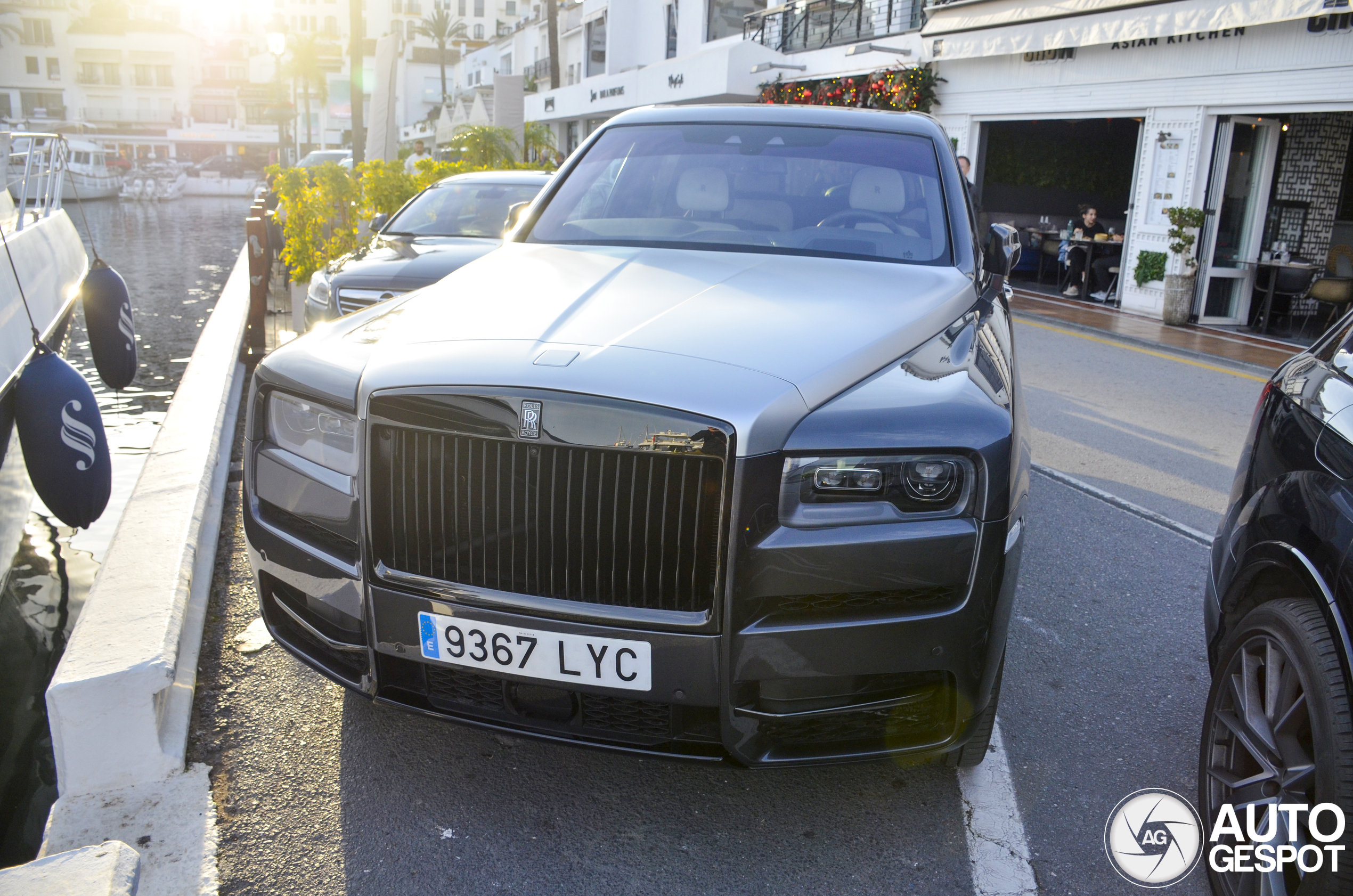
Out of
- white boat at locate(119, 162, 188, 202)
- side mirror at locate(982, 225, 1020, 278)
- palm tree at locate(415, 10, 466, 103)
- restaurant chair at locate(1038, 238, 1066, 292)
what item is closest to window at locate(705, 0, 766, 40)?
restaurant chair at locate(1038, 238, 1066, 292)

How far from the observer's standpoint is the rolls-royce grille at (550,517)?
2.23 metres

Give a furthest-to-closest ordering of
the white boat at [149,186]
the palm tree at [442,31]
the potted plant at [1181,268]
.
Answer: the palm tree at [442,31] < the white boat at [149,186] < the potted plant at [1181,268]

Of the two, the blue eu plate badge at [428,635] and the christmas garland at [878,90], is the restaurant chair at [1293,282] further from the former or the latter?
the blue eu plate badge at [428,635]

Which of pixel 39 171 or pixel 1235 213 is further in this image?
pixel 1235 213

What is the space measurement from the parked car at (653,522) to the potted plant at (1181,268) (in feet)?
42.9

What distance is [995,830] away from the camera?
267 cm

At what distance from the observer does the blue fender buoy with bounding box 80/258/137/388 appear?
246 inches

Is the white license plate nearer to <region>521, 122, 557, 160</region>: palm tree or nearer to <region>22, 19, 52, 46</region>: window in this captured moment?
<region>521, 122, 557, 160</region>: palm tree

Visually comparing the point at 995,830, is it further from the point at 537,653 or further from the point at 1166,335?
the point at 1166,335

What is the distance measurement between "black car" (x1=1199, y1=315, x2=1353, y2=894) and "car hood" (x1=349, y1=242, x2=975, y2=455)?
930 millimetres

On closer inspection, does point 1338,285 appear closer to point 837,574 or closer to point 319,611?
point 837,574

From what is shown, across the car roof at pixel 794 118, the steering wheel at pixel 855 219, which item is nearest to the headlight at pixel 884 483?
the steering wheel at pixel 855 219

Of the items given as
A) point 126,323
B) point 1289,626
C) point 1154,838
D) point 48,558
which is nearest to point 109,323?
point 126,323

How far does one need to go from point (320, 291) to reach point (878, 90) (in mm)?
16022
